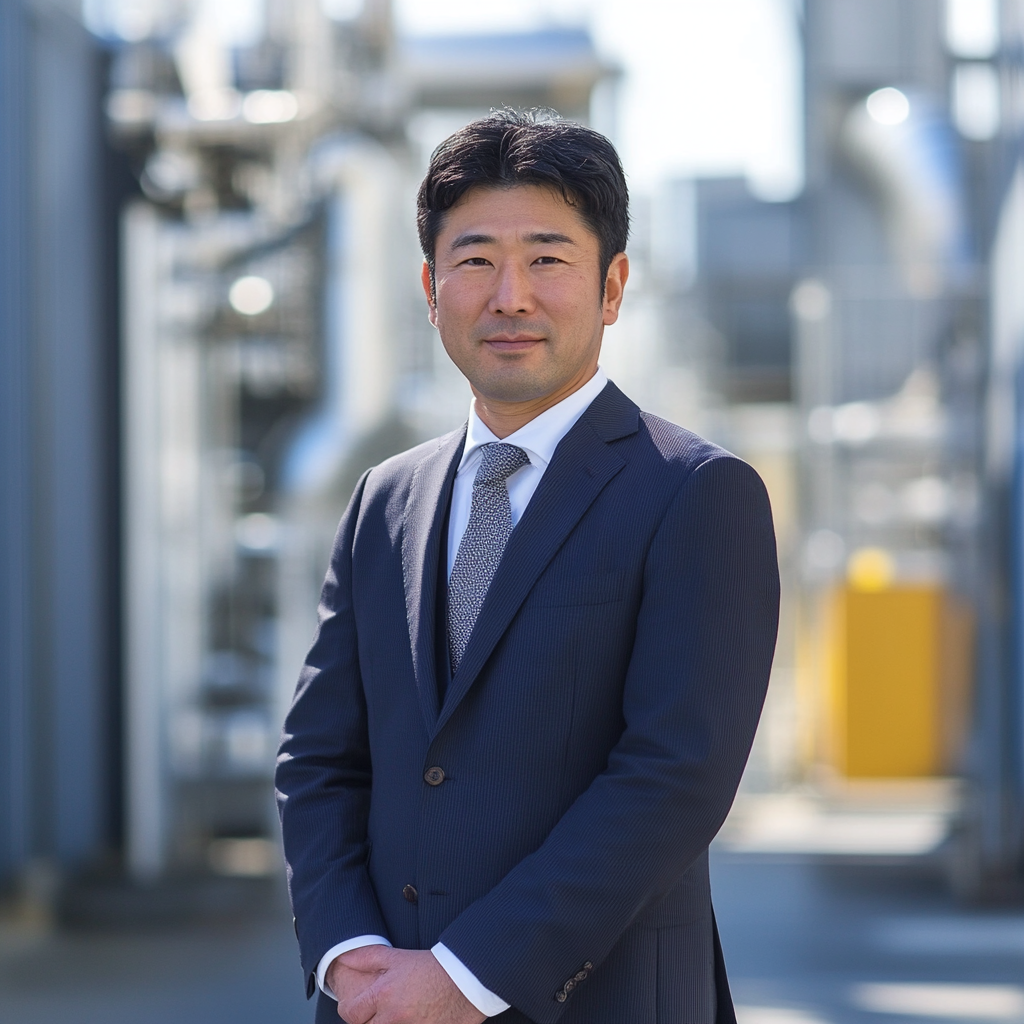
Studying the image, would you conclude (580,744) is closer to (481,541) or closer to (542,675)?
(542,675)

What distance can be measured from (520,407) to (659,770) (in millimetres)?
449

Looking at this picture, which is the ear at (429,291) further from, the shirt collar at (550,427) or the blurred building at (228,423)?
the blurred building at (228,423)

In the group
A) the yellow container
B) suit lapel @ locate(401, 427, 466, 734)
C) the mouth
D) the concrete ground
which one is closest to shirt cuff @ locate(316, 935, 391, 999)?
suit lapel @ locate(401, 427, 466, 734)

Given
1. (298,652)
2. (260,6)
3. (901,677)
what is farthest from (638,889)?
(901,677)

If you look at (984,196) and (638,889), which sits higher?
(984,196)

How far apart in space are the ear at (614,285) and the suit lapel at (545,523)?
120mm

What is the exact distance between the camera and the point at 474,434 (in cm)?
166

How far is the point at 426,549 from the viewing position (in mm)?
1601

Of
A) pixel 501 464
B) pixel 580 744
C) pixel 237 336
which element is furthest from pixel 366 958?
pixel 237 336

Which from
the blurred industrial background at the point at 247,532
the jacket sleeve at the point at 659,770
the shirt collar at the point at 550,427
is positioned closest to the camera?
the jacket sleeve at the point at 659,770

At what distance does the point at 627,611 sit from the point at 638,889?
0.27 meters

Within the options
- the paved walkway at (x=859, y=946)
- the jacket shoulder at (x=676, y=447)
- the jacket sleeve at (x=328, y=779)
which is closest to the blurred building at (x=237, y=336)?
the paved walkway at (x=859, y=946)

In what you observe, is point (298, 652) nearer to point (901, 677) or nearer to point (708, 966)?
point (901, 677)

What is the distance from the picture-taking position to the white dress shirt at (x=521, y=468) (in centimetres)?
153
